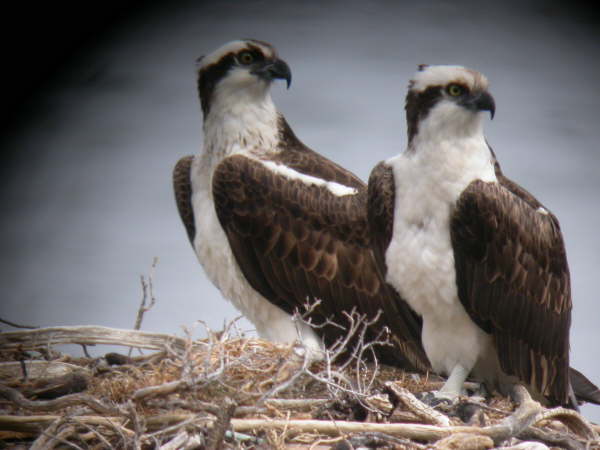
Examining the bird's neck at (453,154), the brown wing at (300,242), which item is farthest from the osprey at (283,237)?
the bird's neck at (453,154)

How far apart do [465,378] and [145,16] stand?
177 centimetres

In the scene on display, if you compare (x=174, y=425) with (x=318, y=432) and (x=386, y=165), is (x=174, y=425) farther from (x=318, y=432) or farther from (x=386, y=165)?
(x=386, y=165)

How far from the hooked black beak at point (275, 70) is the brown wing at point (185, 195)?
1.71 feet

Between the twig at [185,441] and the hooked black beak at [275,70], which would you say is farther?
the hooked black beak at [275,70]

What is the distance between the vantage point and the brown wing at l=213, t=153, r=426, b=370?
4.21m

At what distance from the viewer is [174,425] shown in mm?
2738

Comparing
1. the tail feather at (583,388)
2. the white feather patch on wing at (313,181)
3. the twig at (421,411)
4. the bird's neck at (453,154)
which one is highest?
the bird's neck at (453,154)

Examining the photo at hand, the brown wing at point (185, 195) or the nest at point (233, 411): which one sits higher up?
the brown wing at point (185, 195)

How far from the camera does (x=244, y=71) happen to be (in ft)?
14.5

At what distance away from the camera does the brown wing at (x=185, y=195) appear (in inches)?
181

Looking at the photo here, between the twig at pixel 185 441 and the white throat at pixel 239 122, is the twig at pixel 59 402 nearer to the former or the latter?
the twig at pixel 185 441

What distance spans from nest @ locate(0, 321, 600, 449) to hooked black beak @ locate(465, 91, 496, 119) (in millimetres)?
994

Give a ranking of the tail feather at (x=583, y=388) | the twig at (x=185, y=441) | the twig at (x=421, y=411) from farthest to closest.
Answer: the tail feather at (x=583, y=388) < the twig at (x=421, y=411) < the twig at (x=185, y=441)

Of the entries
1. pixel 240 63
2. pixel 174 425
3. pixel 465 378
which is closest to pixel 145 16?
pixel 240 63
